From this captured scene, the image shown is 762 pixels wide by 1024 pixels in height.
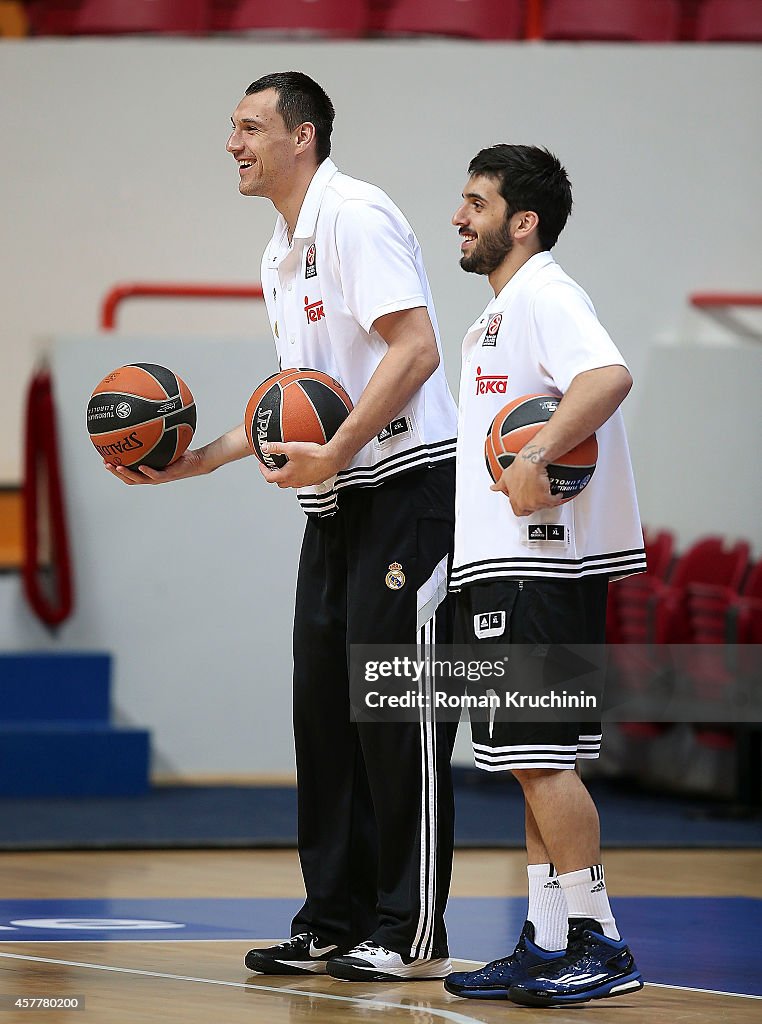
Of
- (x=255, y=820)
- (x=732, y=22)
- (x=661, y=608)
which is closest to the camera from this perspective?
(x=255, y=820)

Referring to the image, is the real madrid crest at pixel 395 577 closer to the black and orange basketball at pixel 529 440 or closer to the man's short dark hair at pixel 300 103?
the black and orange basketball at pixel 529 440

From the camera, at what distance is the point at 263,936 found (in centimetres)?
389

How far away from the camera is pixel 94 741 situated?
6746mm

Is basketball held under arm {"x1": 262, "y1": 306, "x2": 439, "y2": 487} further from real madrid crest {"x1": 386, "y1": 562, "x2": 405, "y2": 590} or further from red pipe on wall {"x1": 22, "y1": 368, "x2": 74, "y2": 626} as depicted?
red pipe on wall {"x1": 22, "y1": 368, "x2": 74, "y2": 626}

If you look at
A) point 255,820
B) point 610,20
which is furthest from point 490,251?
point 610,20

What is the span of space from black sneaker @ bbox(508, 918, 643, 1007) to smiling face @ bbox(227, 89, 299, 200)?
166 cm

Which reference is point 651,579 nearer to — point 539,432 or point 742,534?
point 742,534

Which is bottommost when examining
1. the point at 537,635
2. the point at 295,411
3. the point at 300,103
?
the point at 537,635

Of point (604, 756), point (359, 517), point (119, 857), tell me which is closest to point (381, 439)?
point (359, 517)

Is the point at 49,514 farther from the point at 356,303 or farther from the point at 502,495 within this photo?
the point at 502,495

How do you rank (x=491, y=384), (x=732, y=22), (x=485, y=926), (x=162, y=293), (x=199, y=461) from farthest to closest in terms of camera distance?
(x=732, y=22), (x=162, y=293), (x=485, y=926), (x=199, y=461), (x=491, y=384)

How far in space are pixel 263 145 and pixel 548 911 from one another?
66.7 inches

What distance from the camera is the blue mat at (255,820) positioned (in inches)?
221

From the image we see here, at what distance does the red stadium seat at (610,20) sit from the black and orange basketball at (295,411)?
5.02 metres
